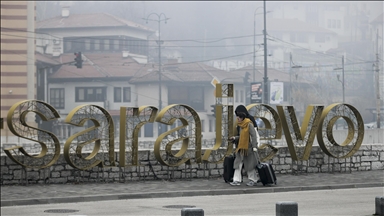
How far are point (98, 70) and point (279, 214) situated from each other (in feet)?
259

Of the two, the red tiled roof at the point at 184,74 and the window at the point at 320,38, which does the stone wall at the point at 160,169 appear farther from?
the window at the point at 320,38

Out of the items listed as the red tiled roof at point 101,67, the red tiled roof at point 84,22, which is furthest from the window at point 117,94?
the red tiled roof at point 84,22

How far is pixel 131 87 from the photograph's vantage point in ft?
276

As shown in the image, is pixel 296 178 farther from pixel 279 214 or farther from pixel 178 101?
pixel 178 101

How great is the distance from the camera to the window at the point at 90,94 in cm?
8225

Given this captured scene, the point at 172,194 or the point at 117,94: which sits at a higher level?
the point at 117,94

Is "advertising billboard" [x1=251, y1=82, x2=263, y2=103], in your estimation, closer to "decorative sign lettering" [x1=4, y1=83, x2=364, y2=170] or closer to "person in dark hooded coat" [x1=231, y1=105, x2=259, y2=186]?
"decorative sign lettering" [x1=4, y1=83, x2=364, y2=170]

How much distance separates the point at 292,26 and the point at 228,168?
4603 inches

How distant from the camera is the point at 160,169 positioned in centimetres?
1867

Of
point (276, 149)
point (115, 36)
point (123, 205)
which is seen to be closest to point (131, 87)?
point (115, 36)

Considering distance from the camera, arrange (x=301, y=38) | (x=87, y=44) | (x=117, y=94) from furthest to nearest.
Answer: (x=301, y=38), (x=87, y=44), (x=117, y=94)

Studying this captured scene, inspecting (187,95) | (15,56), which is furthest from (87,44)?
(15,56)

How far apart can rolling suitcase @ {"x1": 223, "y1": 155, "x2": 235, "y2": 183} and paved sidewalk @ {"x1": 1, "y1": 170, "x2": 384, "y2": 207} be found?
0.54 feet

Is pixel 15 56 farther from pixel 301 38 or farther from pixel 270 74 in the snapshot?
pixel 301 38
